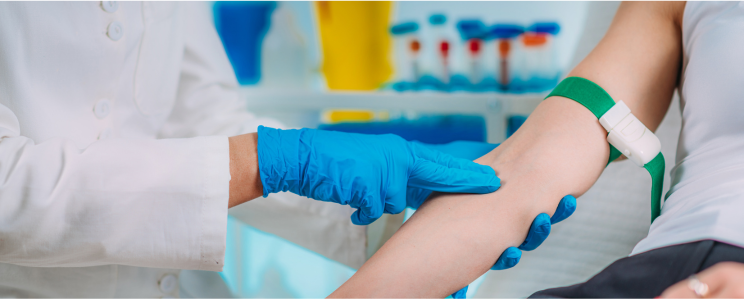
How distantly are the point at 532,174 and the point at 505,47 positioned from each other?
947 millimetres

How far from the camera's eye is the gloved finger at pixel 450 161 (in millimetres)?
764

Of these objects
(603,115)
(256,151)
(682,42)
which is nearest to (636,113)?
(603,115)

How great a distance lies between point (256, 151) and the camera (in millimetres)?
694

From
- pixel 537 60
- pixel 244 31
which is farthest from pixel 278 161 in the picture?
pixel 244 31

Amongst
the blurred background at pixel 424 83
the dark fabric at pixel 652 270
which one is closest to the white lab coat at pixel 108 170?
the blurred background at pixel 424 83

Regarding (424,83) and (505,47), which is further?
(424,83)

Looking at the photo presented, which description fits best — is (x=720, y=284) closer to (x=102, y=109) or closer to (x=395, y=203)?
(x=395, y=203)

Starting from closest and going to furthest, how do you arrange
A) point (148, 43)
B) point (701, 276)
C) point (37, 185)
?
point (701, 276) < point (37, 185) < point (148, 43)

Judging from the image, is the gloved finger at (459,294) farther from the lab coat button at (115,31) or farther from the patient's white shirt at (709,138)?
the lab coat button at (115,31)

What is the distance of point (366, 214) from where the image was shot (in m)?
0.76

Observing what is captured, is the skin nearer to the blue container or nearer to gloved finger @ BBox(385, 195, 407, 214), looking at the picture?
gloved finger @ BBox(385, 195, 407, 214)

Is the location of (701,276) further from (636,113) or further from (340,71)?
(340,71)

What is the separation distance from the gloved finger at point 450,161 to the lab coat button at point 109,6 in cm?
62

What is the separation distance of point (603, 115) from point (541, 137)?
11 centimetres
